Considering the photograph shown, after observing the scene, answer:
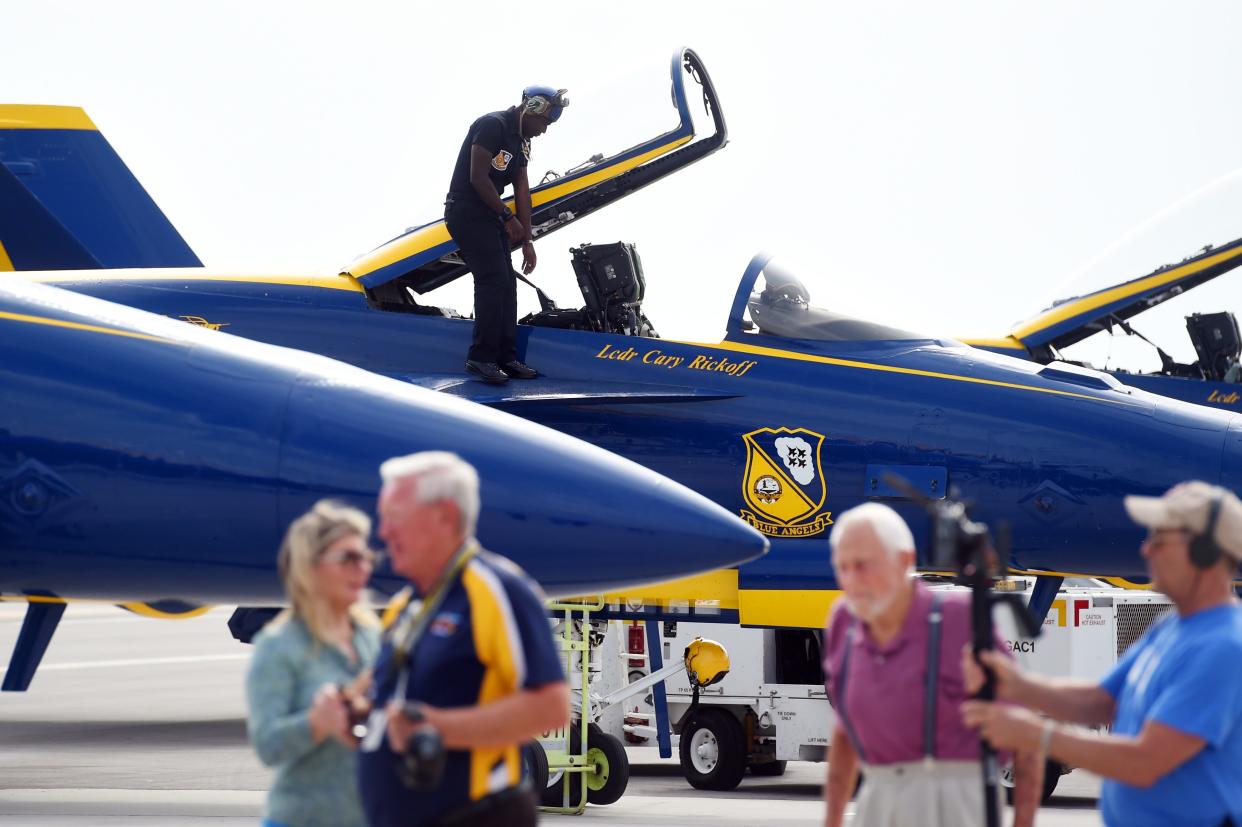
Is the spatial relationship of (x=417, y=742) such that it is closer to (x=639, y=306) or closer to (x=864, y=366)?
(x=864, y=366)

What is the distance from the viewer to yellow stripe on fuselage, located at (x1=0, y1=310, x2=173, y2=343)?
627 centimetres

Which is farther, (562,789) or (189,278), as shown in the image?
(562,789)

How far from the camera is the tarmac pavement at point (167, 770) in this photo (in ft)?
31.9

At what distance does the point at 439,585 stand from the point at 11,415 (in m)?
3.07

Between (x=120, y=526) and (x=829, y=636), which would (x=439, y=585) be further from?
(x=120, y=526)

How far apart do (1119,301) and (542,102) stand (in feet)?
24.7

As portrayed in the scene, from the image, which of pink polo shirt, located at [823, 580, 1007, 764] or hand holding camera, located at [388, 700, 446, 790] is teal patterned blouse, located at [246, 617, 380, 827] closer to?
hand holding camera, located at [388, 700, 446, 790]

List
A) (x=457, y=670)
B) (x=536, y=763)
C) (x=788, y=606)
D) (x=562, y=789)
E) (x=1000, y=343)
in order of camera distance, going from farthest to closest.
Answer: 1. (x=1000, y=343)
2. (x=562, y=789)
3. (x=536, y=763)
4. (x=788, y=606)
5. (x=457, y=670)

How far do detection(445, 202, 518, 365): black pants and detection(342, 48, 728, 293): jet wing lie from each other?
301 millimetres

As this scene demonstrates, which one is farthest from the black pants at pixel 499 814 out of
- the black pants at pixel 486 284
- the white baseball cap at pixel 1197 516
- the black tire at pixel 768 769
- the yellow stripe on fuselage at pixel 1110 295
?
the yellow stripe on fuselage at pixel 1110 295

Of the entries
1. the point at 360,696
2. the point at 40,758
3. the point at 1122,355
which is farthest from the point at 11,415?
the point at 1122,355

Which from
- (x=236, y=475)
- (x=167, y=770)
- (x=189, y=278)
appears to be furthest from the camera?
(x=167, y=770)

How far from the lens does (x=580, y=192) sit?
1003 cm

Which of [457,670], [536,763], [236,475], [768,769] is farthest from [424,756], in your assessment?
[768,769]
